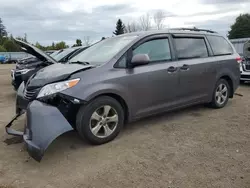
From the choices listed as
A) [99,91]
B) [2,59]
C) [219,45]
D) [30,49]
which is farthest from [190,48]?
[2,59]

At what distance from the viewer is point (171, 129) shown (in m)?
4.17

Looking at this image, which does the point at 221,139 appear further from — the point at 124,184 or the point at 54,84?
the point at 54,84

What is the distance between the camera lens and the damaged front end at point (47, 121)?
2916 millimetres

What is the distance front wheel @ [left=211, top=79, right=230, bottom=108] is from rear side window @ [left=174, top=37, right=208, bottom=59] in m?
0.78

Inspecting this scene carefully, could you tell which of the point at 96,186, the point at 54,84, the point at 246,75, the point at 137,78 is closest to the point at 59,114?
the point at 54,84

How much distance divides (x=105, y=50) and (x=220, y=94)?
279 cm

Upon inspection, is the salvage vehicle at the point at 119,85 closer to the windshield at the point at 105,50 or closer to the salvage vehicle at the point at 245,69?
the windshield at the point at 105,50

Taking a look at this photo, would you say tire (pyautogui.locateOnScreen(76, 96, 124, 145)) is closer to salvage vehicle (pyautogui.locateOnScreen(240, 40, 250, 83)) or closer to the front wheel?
the front wheel

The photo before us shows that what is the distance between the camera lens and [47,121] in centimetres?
306

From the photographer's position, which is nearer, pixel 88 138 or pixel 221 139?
pixel 88 138

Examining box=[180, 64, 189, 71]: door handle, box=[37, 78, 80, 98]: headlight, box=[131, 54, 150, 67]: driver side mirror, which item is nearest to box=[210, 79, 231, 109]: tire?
box=[180, 64, 189, 71]: door handle

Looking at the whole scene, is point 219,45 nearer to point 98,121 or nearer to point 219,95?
point 219,95

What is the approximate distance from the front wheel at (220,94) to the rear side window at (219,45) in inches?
24.8

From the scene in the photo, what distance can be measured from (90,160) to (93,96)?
2.80 feet
